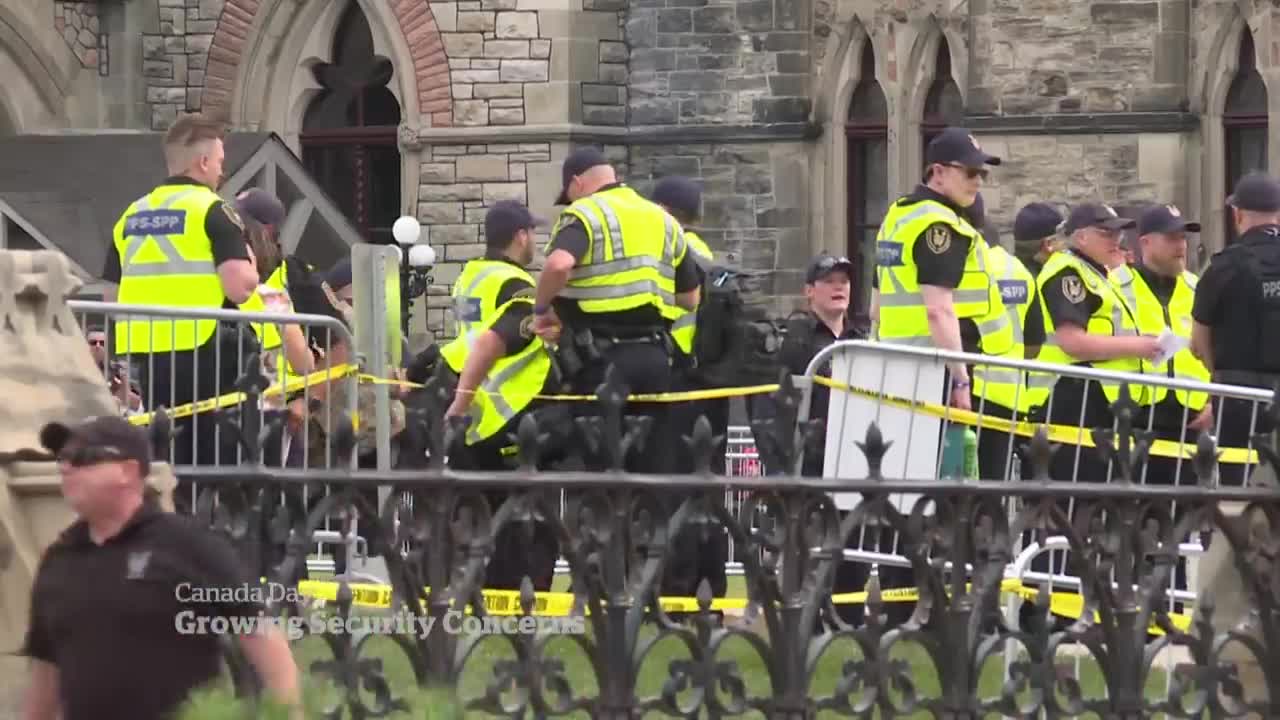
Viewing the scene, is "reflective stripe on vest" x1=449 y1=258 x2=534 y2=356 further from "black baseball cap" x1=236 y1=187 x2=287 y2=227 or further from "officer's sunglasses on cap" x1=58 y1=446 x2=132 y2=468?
"officer's sunglasses on cap" x1=58 y1=446 x2=132 y2=468

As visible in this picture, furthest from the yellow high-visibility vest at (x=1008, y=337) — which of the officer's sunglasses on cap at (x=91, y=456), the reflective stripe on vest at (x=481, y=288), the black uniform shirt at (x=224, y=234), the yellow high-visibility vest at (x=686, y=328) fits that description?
the officer's sunglasses on cap at (x=91, y=456)

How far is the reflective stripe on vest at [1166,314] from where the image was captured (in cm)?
1250

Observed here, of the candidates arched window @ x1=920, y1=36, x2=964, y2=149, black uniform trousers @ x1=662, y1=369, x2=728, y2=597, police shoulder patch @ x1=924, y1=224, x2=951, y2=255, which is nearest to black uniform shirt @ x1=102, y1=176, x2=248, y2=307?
black uniform trousers @ x1=662, y1=369, x2=728, y2=597

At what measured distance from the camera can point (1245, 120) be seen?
21.5 m

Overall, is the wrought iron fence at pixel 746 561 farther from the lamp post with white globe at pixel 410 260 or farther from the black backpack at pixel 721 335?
the lamp post with white globe at pixel 410 260

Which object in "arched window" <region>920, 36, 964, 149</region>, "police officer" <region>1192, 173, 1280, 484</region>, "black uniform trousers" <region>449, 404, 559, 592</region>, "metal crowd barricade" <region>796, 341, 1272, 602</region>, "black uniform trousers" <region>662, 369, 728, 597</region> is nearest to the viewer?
"metal crowd barricade" <region>796, 341, 1272, 602</region>

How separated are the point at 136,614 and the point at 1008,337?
20.8 feet

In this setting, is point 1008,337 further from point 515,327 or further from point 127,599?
point 127,599

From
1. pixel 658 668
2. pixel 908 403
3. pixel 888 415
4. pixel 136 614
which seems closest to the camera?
pixel 136 614

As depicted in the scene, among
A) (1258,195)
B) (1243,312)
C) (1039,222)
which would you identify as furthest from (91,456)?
(1039,222)

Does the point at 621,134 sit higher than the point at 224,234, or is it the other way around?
the point at 621,134

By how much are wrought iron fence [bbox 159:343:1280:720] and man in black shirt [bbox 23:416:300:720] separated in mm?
671

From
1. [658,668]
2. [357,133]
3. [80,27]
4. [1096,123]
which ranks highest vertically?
[80,27]

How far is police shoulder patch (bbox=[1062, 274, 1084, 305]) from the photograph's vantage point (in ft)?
38.9
